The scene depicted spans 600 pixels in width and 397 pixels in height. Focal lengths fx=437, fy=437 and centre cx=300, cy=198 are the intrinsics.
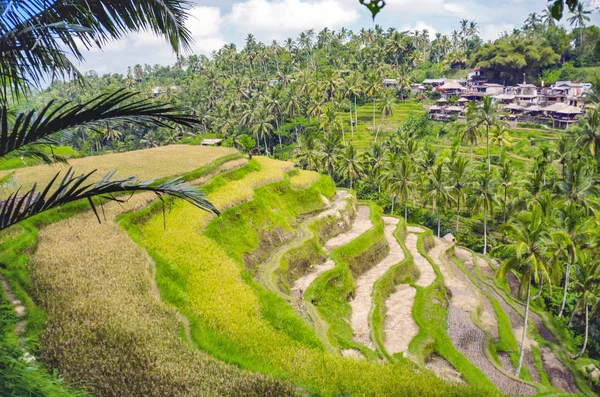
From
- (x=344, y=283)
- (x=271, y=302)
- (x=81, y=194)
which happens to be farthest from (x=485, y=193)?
(x=81, y=194)

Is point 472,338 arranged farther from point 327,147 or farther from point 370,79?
point 370,79

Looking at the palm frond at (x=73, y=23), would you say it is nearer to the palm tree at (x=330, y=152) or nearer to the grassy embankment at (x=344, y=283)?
the grassy embankment at (x=344, y=283)

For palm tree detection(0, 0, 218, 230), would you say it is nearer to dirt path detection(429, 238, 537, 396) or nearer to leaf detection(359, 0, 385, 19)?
leaf detection(359, 0, 385, 19)

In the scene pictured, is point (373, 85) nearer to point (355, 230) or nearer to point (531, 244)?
point (355, 230)

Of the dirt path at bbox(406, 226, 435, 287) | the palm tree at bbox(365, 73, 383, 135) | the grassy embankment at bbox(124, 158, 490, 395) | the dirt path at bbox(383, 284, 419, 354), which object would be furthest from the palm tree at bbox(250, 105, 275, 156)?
the grassy embankment at bbox(124, 158, 490, 395)

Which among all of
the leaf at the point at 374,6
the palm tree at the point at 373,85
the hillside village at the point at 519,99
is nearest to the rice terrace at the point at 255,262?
the leaf at the point at 374,6
